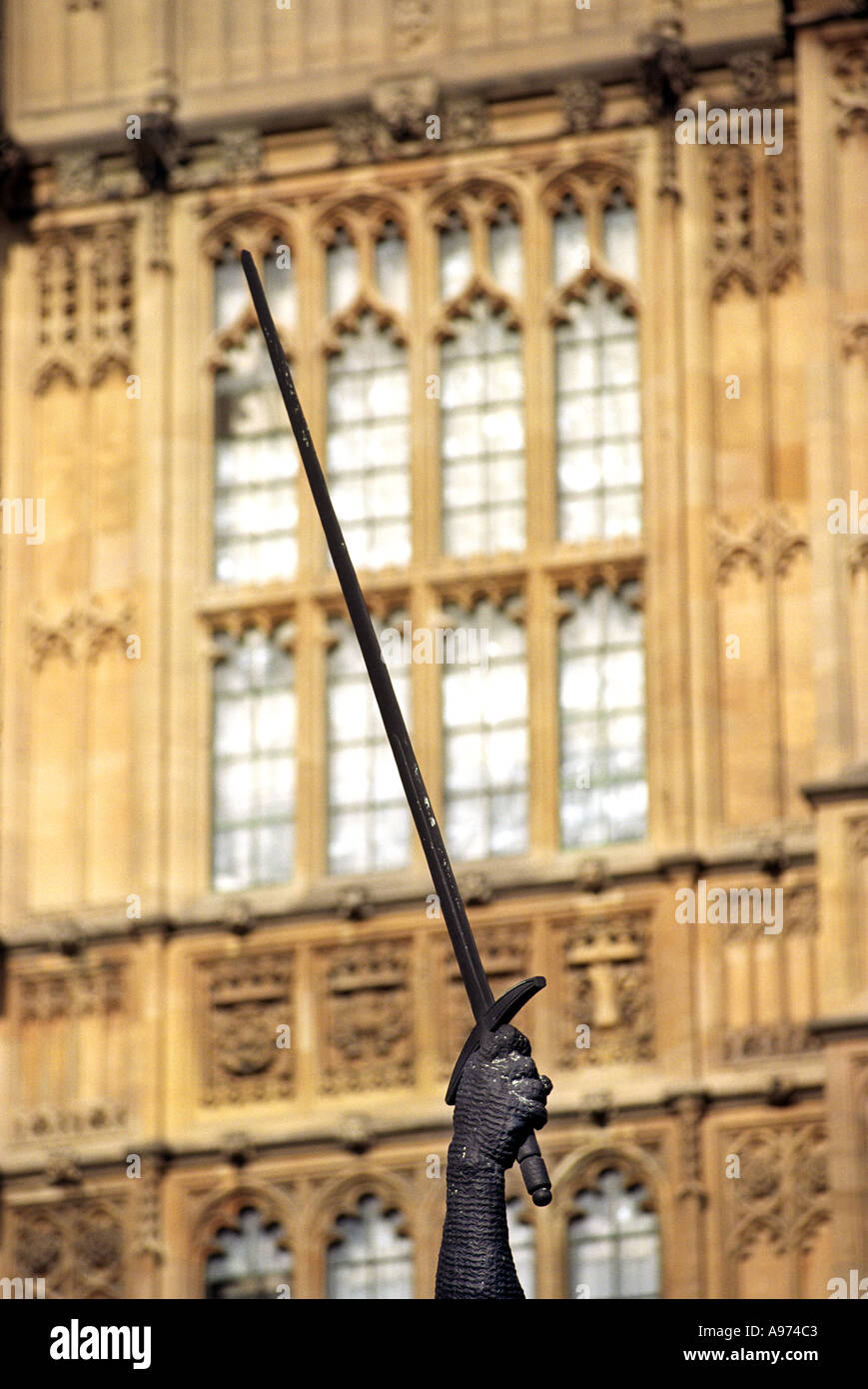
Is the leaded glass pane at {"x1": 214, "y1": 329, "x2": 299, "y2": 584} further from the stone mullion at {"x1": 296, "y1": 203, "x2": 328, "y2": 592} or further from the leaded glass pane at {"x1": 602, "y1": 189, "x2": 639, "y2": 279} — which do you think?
the leaded glass pane at {"x1": 602, "y1": 189, "x2": 639, "y2": 279}

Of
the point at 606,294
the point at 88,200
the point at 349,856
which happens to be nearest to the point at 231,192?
the point at 88,200

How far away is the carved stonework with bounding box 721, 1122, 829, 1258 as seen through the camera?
1812 cm

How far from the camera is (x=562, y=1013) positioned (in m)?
18.9

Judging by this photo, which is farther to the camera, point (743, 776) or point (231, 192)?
point (231, 192)

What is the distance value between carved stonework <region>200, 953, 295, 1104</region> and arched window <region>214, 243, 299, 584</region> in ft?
7.38

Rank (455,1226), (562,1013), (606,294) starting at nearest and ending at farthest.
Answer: (455,1226)
(562,1013)
(606,294)

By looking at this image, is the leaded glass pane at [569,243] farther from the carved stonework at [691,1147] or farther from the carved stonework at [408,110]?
the carved stonework at [691,1147]

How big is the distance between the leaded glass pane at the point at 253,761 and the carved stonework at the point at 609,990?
5.89ft

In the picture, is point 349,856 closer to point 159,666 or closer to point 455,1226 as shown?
point 159,666

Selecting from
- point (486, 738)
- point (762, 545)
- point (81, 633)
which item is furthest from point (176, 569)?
point (762, 545)

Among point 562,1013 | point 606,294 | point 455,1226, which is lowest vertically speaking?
point 455,1226

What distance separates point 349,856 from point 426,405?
2.55 meters

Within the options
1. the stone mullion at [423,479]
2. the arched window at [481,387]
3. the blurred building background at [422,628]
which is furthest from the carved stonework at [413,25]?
the arched window at [481,387]

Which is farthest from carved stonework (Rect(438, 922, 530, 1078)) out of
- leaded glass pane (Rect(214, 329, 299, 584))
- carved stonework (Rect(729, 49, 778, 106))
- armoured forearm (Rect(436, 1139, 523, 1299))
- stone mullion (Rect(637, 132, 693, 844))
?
armoured forearm (Rect(436, 1139, 523, 1299))
